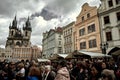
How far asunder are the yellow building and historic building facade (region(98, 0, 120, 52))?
105 cm

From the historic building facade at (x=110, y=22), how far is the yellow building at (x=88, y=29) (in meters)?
1.05

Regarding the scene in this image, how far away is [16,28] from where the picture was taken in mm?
120062

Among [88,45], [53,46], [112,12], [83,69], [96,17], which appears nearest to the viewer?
[83,69]

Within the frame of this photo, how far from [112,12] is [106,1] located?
2524 millimetres

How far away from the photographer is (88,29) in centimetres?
2566

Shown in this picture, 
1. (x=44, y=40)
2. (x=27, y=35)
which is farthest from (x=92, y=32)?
(x=27, y=35)

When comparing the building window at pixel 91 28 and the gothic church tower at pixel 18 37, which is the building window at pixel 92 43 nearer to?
the building window at pixel 91 28

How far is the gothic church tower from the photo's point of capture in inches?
4358

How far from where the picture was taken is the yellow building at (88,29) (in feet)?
78.4

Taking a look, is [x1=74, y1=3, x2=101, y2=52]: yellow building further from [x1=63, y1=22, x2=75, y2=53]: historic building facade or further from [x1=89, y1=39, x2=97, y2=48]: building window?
[x1=63, y1=22, x2=75, y2=53]: historic building facade

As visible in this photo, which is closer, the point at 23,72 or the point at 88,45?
the point at 23,72

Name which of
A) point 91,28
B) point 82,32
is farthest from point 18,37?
point 91,28

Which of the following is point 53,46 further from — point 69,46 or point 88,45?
point 88,45

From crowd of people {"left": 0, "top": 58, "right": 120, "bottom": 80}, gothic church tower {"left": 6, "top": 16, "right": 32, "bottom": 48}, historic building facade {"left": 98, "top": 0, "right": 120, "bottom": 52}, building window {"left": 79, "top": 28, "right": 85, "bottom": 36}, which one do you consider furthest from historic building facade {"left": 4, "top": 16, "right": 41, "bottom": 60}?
crowd of people {"left": 0, "top": 58, "right": 120, "bottom": 80}
